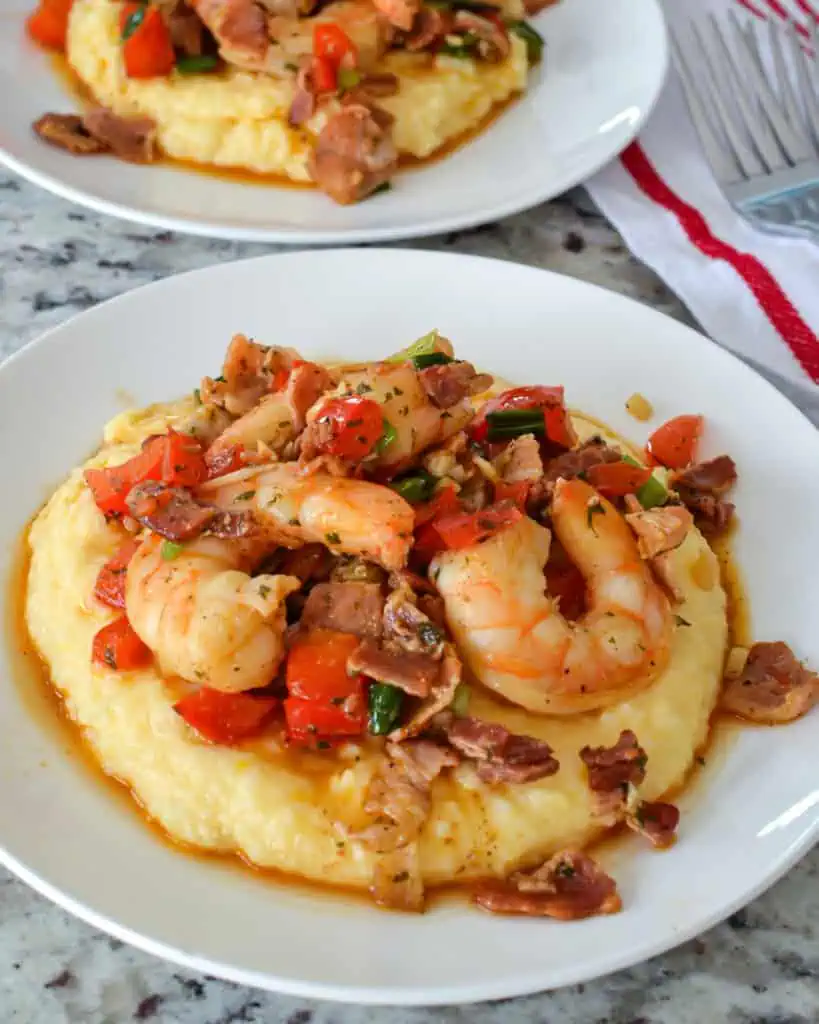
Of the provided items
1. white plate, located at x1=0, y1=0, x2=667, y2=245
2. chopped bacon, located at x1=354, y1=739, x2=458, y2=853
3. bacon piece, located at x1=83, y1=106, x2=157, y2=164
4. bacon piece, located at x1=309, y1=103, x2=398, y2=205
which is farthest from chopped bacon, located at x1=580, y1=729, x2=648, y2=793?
bacon piece, located at x1=83, y1=106, x2=157, y2=164

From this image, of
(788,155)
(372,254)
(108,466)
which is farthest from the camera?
(788,155)

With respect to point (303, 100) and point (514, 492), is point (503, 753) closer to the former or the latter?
point (514, 492)

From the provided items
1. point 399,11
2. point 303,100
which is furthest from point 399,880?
point 399,11

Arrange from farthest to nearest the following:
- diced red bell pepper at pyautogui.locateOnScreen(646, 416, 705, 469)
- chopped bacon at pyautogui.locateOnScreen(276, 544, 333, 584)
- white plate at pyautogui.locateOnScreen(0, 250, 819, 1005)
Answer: diced red bell pepper at pyautogui.locateOnScreen(646, 416, 705, 469) → chopped bacon at pyautogui.locateOnScreen(276, 544, 333, 584) → white plate at pyautogui.locateOnScreen(0, 250, 819, 1005)

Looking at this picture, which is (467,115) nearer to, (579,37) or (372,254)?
(579,37)

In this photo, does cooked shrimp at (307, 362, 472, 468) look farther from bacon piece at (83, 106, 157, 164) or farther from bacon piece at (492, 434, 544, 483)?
bacon piece at (83, 106, 157, 164)

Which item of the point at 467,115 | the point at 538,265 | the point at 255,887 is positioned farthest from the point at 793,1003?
the point at 467,115
